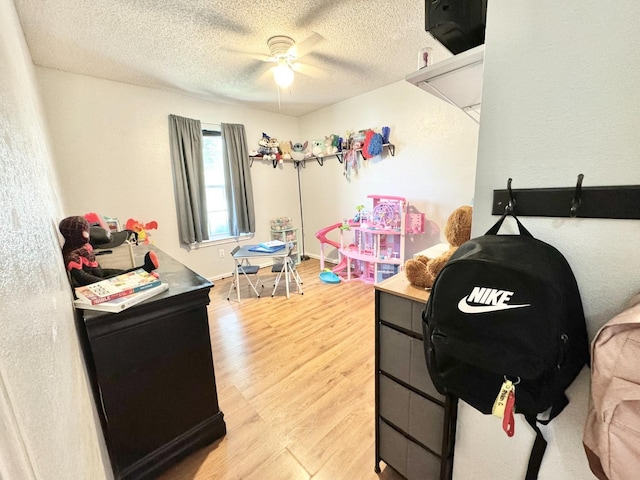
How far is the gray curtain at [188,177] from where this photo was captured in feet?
11.0

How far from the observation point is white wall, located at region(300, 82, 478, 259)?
2943mm

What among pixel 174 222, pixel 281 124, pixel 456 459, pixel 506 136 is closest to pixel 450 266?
pixel 506 136

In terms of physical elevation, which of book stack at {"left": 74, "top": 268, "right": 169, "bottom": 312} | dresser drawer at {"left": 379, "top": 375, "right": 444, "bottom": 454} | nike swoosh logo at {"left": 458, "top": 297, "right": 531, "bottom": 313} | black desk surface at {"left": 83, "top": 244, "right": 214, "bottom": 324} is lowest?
dresser drawer at {"left": 379, "top": 375, "right": 444, "bottom": 454}

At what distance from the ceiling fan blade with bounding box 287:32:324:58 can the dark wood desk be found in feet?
6.49

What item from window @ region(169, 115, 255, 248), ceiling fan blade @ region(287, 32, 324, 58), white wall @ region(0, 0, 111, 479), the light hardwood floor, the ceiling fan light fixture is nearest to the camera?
white wall @ region(0, 0, 111, 479)

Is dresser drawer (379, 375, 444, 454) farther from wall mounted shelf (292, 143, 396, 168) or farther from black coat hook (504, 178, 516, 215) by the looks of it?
wall mounted shelf (292, 143, 396, 168)

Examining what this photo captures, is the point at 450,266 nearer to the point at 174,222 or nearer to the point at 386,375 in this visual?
the point at 386,375

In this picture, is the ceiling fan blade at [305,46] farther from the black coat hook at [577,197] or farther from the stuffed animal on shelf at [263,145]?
the black coat hook at [577,197]

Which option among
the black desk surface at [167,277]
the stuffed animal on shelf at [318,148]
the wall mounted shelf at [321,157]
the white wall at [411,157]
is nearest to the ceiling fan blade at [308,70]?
the white wall at [411,157]

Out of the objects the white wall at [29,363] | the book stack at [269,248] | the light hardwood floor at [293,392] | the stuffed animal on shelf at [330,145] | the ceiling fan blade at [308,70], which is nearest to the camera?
the white wall at [29,363]

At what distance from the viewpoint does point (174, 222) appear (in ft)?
11.6

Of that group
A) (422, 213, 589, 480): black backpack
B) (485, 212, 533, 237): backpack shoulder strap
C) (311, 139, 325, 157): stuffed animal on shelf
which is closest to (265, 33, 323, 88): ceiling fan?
(311, 139, 325, 157): stuffed animal on shelf

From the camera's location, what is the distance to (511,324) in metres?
0.60

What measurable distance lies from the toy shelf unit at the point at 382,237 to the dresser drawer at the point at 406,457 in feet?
7.17
